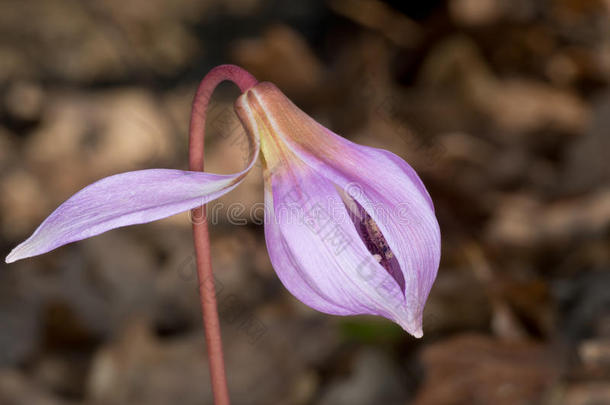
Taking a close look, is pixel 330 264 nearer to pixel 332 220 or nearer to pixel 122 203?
pixel 332 220

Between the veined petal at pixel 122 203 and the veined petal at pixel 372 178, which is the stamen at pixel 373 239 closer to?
the veined petal at pixel 372 178

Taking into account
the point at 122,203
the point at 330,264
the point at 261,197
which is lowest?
the point at 261,197

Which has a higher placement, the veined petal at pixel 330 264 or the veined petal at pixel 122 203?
the veined petal at pixel 122 203

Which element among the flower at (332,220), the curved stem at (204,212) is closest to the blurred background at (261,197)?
the curved stem at (204,212)

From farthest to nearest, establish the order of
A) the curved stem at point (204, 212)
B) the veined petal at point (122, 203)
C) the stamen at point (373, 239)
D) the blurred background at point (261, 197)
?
1. the blurred background at point (261, 197)
2. the curved stem at point (204, 212)
3. the stamen at point (373, 239)
4. the veined petal at point (122, 203)

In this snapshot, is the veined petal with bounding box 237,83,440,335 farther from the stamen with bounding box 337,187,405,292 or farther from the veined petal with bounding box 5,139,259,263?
the veined petal with bounding box 5,139,259,263

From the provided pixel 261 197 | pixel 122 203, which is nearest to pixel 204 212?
pixel 122 203
